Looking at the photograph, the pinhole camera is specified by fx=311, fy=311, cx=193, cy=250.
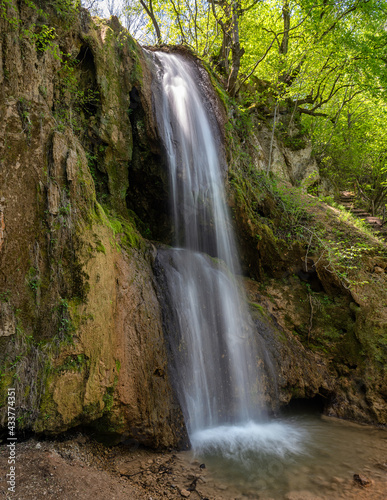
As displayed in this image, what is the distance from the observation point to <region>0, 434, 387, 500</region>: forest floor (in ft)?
9.43

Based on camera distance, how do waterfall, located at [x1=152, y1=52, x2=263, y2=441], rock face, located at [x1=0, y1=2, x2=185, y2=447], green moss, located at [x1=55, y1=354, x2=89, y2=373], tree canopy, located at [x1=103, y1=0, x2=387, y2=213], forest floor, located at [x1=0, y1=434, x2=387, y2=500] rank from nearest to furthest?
forest floor, located at [x1=0, y1=434, x2=387, y2=500], rock face, located at [x1=0, y1=2, x2=185, y2=447], green moss, located at [x1=55, y1=354, x2=89, y2=373], waterfall, located at [x1=152, y1=52, x2=263, y2=441], tree canopy, located at [x1=103, y1=0, x2=387, y2=213]

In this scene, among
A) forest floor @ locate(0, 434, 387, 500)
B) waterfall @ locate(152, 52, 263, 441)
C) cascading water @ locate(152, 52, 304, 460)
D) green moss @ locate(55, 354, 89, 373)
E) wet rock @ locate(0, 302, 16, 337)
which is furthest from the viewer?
waterfall @ locate(152, 52, 263, 441)

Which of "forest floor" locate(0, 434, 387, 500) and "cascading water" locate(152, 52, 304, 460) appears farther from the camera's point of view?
"cascading water" locate(152, 52, 304, 460)

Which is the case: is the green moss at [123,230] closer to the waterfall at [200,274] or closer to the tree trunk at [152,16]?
the waterfall at [200,274]

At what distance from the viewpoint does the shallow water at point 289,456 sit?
4020 mm

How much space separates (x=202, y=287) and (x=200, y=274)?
1.02 feet

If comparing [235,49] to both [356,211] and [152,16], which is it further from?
[356,211]

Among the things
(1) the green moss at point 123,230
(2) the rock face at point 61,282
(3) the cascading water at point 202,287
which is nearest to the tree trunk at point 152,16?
(3) the cascading water at point 202,287

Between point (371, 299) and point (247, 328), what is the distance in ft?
11.0

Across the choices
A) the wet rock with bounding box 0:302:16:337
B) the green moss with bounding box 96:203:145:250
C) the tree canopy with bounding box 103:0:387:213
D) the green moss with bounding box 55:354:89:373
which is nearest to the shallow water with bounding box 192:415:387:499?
the green moss with bounding box 55:354:89:373

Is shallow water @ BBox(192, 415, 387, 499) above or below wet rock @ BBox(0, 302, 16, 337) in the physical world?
below

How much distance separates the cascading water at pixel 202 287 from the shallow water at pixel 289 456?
0.05 metres

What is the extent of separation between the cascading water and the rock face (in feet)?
1.96

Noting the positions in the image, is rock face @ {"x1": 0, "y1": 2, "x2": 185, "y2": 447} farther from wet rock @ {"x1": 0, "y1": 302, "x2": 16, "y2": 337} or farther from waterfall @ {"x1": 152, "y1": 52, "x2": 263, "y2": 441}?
waterfall @ {"x1": 152, "y1": 52, "x2": 263, "y2": 441}
